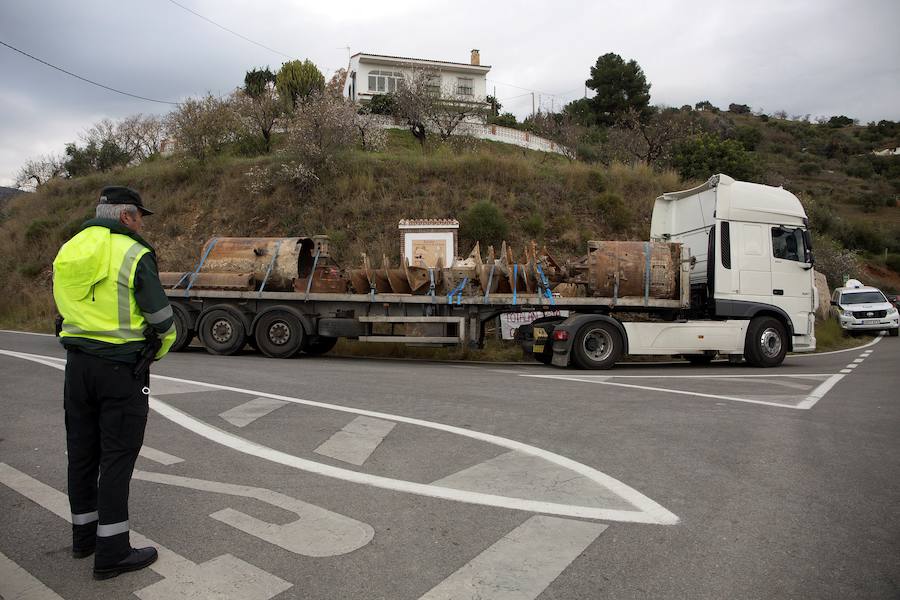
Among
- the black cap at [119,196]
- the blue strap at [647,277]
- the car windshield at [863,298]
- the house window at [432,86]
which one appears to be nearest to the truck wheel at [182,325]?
the blue strap at [647,277]

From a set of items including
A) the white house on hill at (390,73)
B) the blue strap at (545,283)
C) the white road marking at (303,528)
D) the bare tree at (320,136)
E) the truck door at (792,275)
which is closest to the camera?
the white road marking at (303,528)

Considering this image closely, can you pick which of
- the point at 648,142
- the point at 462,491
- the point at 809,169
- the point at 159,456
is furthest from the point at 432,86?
the point at 809,169

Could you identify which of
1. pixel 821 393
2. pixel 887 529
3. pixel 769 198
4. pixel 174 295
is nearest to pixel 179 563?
pixel 887 529

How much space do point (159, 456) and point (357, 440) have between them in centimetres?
161

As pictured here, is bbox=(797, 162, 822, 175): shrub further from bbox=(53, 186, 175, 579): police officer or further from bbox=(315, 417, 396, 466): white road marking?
bbox=(53, 186, 175, 579): police officer

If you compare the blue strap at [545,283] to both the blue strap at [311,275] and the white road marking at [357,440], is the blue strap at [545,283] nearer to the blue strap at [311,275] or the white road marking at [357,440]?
the blue strap at [311,275]

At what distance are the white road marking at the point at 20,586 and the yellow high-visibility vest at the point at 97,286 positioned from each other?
1.20 meters

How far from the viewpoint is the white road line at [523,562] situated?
296 cm

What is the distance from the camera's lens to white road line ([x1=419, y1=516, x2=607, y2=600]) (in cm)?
296

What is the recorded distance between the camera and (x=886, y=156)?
7081cm

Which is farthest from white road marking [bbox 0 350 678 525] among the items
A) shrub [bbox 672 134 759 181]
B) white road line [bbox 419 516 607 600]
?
shrub [bbox 672 134 759 181]

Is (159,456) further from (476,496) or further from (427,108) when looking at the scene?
(427,108)

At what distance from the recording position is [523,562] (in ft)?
10.6

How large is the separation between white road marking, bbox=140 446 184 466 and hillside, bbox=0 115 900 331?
17.0m
